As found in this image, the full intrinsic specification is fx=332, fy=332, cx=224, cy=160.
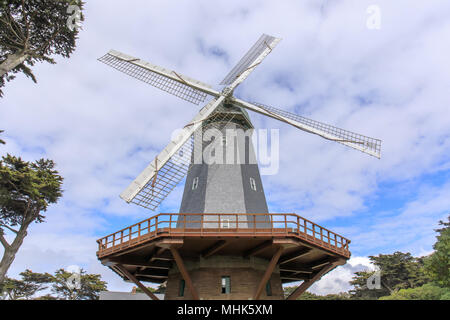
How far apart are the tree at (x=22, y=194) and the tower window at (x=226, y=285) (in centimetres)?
1900

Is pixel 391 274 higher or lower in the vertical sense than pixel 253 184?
lower

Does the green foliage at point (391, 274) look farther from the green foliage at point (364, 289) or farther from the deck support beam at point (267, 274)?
the deck support beam at point (267, 274)

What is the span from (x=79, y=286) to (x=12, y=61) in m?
36.7

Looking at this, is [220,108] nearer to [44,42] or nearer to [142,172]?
[142,172]

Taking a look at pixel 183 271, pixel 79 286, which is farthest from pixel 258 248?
pixel 79 286

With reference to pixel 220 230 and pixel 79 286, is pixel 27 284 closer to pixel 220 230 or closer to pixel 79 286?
pixel 79 286

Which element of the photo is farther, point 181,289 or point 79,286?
point 79,286

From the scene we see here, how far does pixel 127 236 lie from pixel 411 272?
42191 millimetres

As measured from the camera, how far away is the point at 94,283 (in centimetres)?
4431

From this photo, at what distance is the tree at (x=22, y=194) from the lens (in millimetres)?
25969

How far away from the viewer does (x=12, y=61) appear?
15.2 m

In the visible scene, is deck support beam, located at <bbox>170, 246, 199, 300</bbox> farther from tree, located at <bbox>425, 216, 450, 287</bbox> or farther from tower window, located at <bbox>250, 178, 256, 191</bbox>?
tree, located at <bbox>425, 216, 450, 287</bbox>

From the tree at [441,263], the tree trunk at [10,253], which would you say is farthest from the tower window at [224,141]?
the tree trunk at [10,253]
